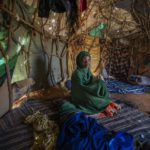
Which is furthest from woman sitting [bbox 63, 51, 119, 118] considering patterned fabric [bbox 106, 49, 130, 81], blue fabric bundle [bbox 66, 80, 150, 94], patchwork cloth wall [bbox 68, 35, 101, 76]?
patterned fabric [bbox 106, 49, 130, 81]

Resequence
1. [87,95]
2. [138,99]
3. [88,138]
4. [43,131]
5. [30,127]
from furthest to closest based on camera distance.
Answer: [138,99] → [87,95] → [30,127] → [43,131] → [88,138]

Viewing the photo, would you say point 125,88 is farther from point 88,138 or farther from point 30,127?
point 88,138

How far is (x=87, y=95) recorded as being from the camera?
9.53ft

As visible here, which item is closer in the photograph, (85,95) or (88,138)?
(88,138)

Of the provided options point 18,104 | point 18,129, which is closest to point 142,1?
point 18,104

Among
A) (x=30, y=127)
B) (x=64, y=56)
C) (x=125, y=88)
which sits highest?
(x=64, y=56)

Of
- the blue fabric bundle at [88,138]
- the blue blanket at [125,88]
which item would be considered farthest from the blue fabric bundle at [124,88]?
the blue fabric bundle at [88,138]

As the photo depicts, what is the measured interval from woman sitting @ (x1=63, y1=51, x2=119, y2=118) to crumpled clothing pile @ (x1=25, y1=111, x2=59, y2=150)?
345mm

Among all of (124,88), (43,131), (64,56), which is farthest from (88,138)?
(64,56)

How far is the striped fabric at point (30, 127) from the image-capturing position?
2.38 m

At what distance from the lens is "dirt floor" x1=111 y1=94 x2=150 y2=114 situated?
10.6ft

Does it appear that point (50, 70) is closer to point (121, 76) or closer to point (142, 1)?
point (121, 76)

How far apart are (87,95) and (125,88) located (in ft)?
4.28

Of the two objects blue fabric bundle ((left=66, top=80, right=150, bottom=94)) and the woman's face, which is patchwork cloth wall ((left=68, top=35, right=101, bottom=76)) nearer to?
blue fabric bundle ((left=66, top=80, right=150, bottom=94))
